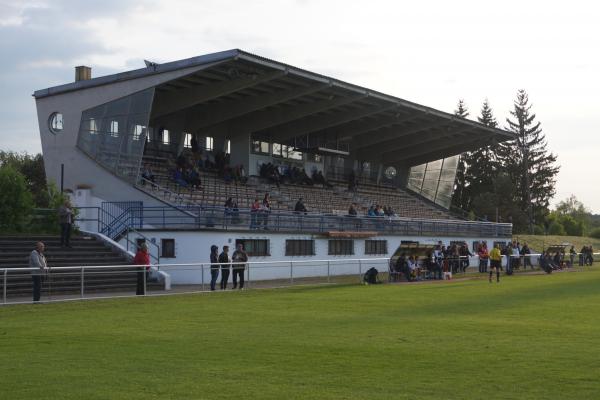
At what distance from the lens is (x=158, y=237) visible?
3475 centimetres

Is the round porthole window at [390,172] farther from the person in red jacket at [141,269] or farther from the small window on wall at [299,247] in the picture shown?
the person in red jacket at [141,269]

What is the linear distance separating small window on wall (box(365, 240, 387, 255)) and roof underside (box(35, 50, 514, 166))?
340 inches

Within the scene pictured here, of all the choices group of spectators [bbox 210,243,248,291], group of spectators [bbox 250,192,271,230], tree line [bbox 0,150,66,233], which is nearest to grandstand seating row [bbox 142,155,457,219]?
group of spectators [bbox 250,192,271,230]

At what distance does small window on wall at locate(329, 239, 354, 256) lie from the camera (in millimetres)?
42156

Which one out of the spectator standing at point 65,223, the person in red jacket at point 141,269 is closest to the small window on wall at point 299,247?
the spectator standing at point 65,223

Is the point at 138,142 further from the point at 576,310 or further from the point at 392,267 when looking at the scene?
the point at 576,310

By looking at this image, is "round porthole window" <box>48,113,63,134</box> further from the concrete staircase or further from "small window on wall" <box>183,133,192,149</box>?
the concrete staircase

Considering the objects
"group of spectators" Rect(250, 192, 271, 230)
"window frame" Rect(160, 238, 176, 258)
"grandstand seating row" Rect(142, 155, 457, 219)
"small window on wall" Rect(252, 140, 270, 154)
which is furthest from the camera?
"small window on wall" Rect(252, 140, 270, 154)

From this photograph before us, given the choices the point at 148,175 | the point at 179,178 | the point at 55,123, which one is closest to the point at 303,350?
the point at 148,175

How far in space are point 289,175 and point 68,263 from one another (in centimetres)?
2525

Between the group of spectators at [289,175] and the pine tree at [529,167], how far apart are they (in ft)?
159

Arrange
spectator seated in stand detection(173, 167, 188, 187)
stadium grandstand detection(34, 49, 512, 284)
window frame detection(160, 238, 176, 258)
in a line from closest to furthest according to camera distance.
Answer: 1. window frame detection(160, 238, 176, 258)
2. stadium grandstand detection(34, 49, 512, 284)
3. spectator seated in stand detection(173, 167, 188, 187)

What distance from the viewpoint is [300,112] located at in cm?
5044

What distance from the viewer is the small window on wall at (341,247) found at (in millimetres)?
42156
